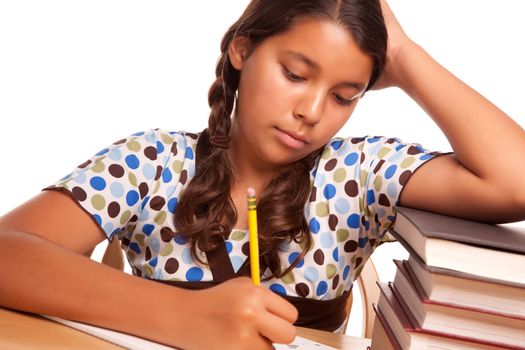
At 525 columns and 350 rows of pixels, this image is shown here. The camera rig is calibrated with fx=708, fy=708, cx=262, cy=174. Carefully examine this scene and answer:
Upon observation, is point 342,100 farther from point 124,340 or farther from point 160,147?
point 124,340

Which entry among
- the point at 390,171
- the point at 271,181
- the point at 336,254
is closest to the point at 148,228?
the point at 271,181

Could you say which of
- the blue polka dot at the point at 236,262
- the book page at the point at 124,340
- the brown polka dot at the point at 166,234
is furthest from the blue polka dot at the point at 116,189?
the book page at the point at 124,340

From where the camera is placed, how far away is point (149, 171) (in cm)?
130

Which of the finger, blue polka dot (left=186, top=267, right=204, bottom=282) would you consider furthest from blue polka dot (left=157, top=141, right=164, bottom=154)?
the finger

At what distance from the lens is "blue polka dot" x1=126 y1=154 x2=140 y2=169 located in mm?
1271

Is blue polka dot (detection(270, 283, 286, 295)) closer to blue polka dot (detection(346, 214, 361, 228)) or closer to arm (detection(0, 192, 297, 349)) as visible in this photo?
blue polka dot (detection(346, 214, 361, 228))

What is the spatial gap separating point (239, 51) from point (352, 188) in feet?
1.07

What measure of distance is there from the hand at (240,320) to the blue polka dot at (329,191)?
0.51 metres

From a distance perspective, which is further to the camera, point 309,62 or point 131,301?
point 309,62

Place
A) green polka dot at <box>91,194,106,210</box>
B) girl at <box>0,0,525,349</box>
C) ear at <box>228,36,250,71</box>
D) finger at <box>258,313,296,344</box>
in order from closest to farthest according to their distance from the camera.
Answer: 1. finger at <box>258,313,296,344</box>
2. girl at <box>0,0,525,349</box>
3. green polka dot at <box>91,194,106,210</box>
4. ear at <box>228,36,250,71</box>

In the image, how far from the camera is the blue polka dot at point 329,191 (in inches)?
51.9

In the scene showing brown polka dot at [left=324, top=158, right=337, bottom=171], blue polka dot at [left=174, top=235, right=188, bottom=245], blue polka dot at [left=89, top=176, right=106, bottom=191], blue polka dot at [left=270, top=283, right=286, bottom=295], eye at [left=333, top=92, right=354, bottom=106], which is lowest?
blue polka dot at [left=270, top=283, right=286, bottom=295]

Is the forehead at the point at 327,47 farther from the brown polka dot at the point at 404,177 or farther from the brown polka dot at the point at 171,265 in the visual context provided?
the brown polka dot at the point at 171,265

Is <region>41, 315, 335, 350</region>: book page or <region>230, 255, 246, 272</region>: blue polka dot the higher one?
<region>230, 255, 246, 272</region>: blue polka dot
